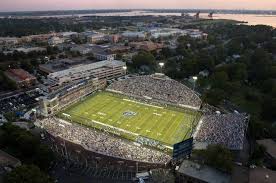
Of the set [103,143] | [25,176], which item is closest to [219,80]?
[103,143]

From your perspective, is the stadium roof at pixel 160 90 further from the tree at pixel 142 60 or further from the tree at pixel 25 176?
the tree at pixel 25 176

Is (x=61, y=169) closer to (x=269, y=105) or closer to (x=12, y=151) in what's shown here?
(x=12, y=151)

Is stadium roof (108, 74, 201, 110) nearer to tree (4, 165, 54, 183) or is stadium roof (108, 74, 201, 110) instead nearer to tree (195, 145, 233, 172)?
tree (195, 145, 233, 172)

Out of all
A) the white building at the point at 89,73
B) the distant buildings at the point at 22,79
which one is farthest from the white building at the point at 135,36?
the distant buildings at the point at 22,79

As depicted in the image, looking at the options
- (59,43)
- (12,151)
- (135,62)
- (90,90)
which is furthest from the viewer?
(59,43)

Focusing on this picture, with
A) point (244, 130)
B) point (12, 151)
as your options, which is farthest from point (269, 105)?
point (12, 151)
